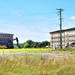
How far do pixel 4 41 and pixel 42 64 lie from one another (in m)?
132

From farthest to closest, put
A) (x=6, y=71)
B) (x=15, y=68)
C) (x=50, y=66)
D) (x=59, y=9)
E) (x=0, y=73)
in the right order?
(x=59, y=9) < (x=50, y=66) < (x=15, y=68) < (x=6, y=71) < (x=0, y=73)

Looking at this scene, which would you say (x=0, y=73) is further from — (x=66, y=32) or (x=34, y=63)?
(x=66, y=32)

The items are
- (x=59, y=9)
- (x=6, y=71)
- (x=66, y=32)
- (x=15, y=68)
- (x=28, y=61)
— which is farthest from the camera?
(x=66, y=32)

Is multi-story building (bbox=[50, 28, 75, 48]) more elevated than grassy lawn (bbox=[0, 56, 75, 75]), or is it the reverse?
multi-story building (bbox=[50, 28, 75, 48])

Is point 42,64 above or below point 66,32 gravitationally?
below

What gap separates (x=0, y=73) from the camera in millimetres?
10656

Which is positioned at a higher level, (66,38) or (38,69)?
(66,38)

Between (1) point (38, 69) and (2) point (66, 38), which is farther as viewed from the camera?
(2) point (66, 38)

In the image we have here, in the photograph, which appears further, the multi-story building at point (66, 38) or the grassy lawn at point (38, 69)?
the multi-story building at point (66, 38)

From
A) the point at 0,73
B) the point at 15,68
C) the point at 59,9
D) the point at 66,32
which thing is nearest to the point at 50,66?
the point at 15,68

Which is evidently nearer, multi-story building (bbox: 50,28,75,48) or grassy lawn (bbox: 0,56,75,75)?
grassy lawn (bbox: 0,56,75,75)

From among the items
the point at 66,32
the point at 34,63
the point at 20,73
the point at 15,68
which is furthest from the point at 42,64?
the point at 66,32

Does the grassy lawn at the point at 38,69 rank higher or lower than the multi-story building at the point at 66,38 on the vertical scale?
lower

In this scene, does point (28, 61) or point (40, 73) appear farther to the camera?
point (28, 61)
